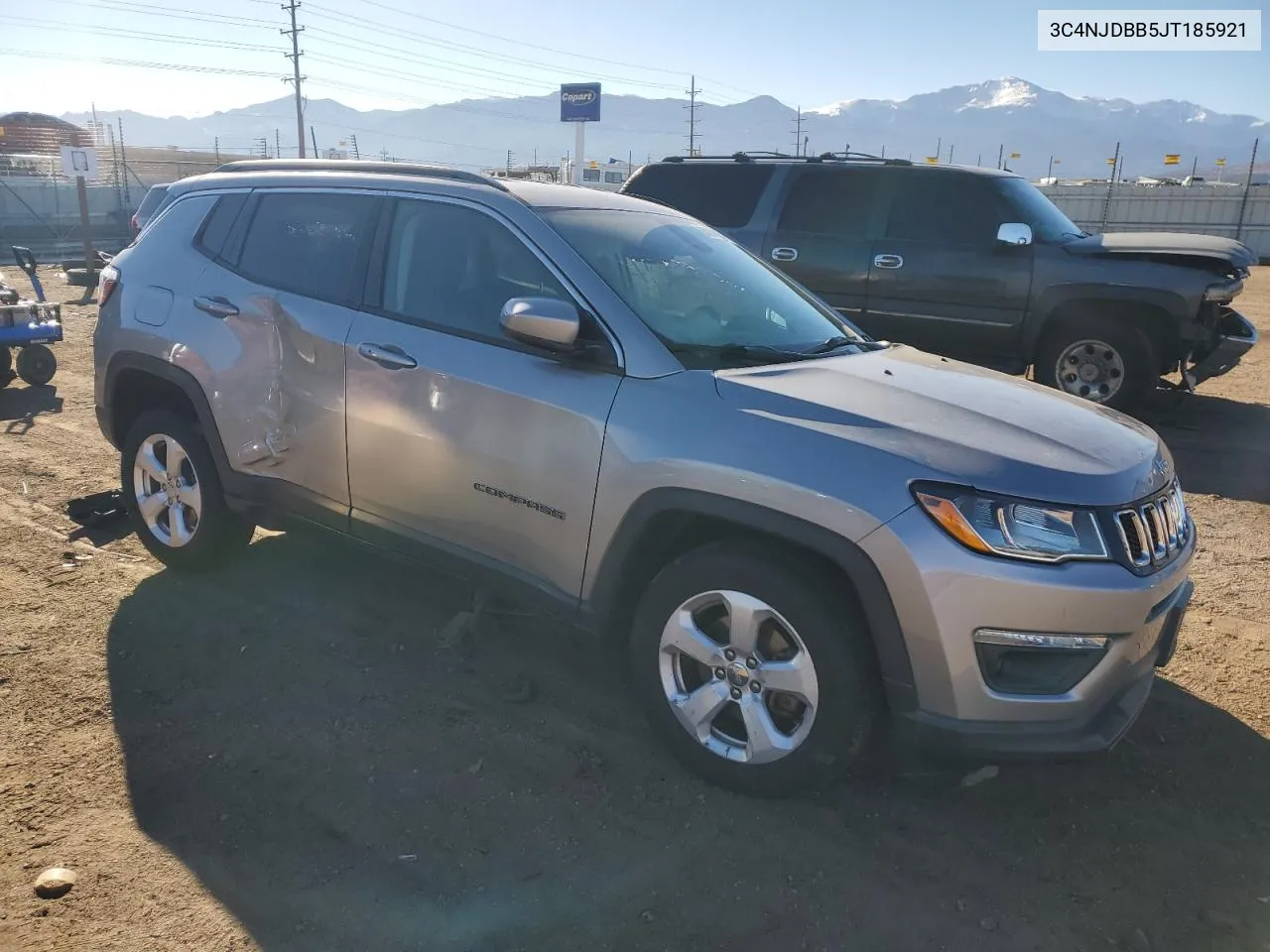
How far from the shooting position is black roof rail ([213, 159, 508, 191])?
367 centimetres

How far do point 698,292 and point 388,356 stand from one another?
1182 millimetres

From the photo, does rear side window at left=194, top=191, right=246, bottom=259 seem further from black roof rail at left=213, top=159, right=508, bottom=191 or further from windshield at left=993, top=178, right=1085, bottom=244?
windshield at left=993, top=178, right=1085, bottom=244

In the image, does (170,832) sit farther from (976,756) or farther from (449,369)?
(976,756)

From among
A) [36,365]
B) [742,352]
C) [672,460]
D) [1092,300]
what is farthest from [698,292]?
[36,365]

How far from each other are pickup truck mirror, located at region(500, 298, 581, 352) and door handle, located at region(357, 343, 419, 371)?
1.86ft

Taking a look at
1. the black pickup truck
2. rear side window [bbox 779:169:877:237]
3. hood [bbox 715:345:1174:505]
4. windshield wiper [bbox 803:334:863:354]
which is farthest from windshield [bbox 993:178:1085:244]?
hood [bbox 715:345:1174:505]

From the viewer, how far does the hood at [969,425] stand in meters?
2.58

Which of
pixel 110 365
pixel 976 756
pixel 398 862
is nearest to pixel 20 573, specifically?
pixel 110 365

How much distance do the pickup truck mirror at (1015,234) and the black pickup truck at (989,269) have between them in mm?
10

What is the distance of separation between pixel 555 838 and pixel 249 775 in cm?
104

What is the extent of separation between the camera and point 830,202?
327 inches

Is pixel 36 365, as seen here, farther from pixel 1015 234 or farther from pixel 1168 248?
pixel 1168 248

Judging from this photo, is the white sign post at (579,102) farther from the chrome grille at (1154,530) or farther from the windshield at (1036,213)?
the chrome grille at (1154,530)

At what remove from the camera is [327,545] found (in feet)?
16.4
